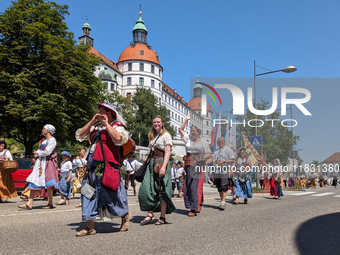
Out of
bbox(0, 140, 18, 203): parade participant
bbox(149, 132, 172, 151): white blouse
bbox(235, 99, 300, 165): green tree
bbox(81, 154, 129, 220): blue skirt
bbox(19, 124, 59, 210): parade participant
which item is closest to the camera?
bbox(81, 154, 129, 220): blue skirt

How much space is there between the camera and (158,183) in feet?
18.4

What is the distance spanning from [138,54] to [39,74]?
203 feet

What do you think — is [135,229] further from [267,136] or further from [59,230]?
[267,136]

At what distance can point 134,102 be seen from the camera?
190 feet

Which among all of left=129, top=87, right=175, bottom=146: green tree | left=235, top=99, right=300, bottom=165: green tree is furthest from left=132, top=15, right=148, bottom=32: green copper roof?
left=235, top=99, right=300, bottom=165: green tree

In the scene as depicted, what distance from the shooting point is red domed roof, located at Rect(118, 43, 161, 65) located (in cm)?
8231

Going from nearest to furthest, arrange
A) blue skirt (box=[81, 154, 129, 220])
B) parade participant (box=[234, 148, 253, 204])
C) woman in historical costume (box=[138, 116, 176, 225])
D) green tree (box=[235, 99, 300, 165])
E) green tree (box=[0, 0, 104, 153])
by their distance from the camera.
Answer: blue skirt (box=[81, 154, 129, 220])
woman in historical costume (box=[138, 116, 176, 225])
parade participant (box=[234, 148, 253, 204])
green tree (box=[0, 0, 104, 153])
green tree (box=[235, 99, 300, 165])

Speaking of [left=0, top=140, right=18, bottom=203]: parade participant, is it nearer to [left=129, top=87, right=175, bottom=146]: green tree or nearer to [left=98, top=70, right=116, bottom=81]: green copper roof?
[left=129, top=87, right=175, bottom=146]: green tree

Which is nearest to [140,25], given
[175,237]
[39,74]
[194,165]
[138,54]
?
[138,54]

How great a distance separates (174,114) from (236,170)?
91.9m

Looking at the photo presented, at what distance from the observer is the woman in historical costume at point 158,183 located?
5.51m

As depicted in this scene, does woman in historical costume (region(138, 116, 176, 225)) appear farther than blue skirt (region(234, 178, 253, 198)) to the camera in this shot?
No

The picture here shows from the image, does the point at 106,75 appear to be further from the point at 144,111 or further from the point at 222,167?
the point at 222,167

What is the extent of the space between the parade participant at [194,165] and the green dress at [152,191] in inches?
53.6
